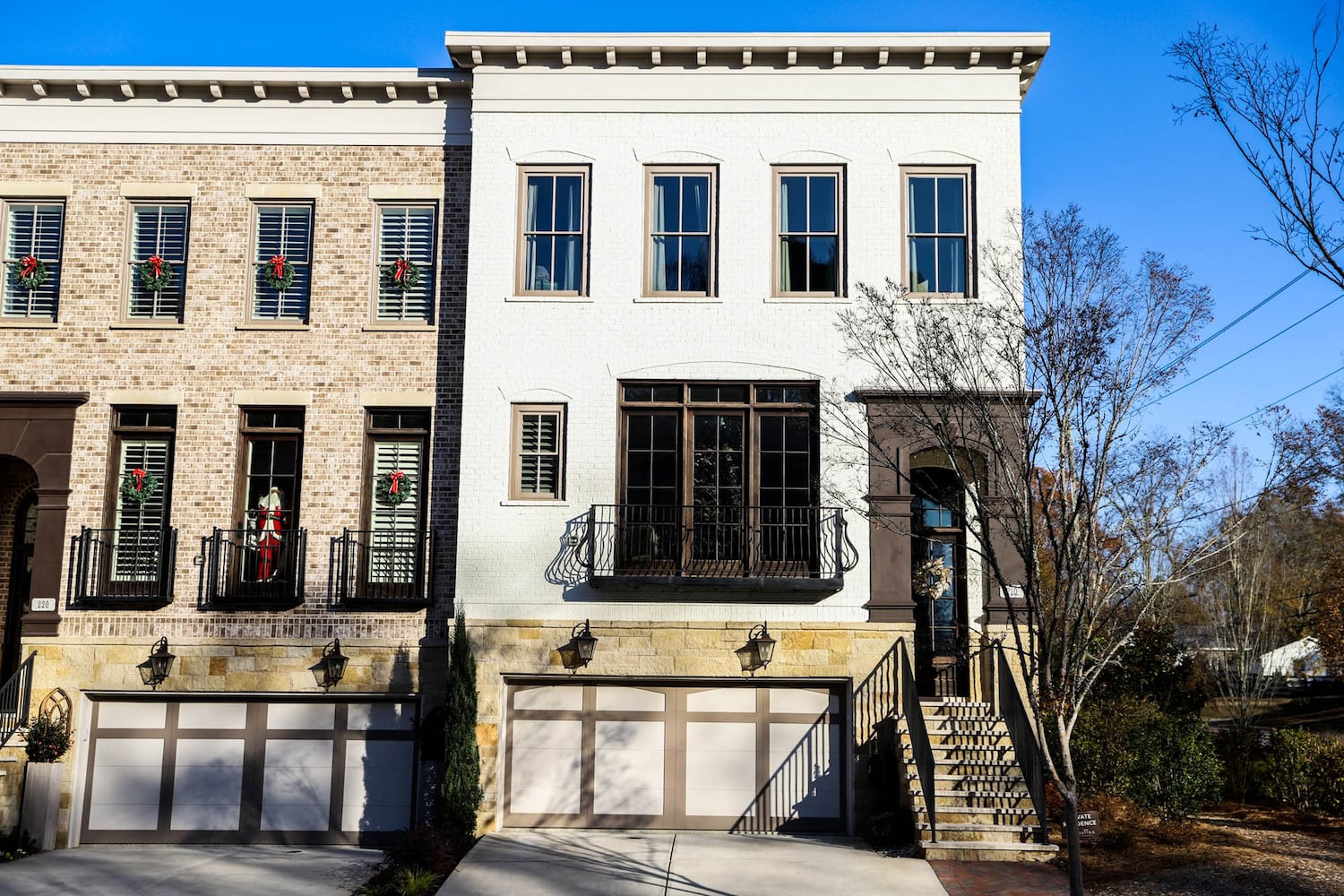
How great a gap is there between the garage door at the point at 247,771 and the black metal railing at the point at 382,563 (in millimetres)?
1424

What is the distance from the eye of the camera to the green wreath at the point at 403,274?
1557 cm

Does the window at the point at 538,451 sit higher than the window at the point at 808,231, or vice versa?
the window at the point at 808,231

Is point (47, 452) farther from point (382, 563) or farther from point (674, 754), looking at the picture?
point (674, 754)

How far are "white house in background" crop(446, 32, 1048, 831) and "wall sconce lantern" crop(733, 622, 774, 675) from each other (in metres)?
0.13

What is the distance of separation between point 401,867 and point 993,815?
21.2 ft

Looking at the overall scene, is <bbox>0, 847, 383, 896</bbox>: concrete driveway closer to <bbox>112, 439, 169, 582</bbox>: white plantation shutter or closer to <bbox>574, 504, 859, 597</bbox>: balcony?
<bbox>112, 439, 169, 582</bbox>: white plantation shutter

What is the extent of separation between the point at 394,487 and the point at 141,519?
3394mm

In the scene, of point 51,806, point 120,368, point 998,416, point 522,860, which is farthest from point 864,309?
point 51,806

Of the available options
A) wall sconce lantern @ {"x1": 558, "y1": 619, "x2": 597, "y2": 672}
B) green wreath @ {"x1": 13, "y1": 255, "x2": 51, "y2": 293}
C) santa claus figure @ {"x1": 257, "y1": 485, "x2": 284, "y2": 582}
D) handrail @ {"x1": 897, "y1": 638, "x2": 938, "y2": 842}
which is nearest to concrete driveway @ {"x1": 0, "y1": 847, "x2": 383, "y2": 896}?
wall sconce lantern @ {"x1": 558, "y1": 619, "x2": 597, "y2": 672}

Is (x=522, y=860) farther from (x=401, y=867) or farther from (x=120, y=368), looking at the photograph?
(x=120, y=368)

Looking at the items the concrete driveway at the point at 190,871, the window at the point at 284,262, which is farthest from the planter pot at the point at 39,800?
the window at the point at 284,262

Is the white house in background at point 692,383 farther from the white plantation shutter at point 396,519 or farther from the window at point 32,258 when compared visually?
the window at point 32,258

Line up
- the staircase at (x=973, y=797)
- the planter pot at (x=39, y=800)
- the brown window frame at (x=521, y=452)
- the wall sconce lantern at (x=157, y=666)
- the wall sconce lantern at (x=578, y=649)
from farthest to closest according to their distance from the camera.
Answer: the brown window frame at (x=521, y=452) → the wall sconce lantern at (x=157, y=666) → the wall sconce lantern at (x=578, y=649) → the planter pot at (x=39, y=800) → the staircase at (x=973, y=797)

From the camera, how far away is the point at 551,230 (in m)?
15.4
